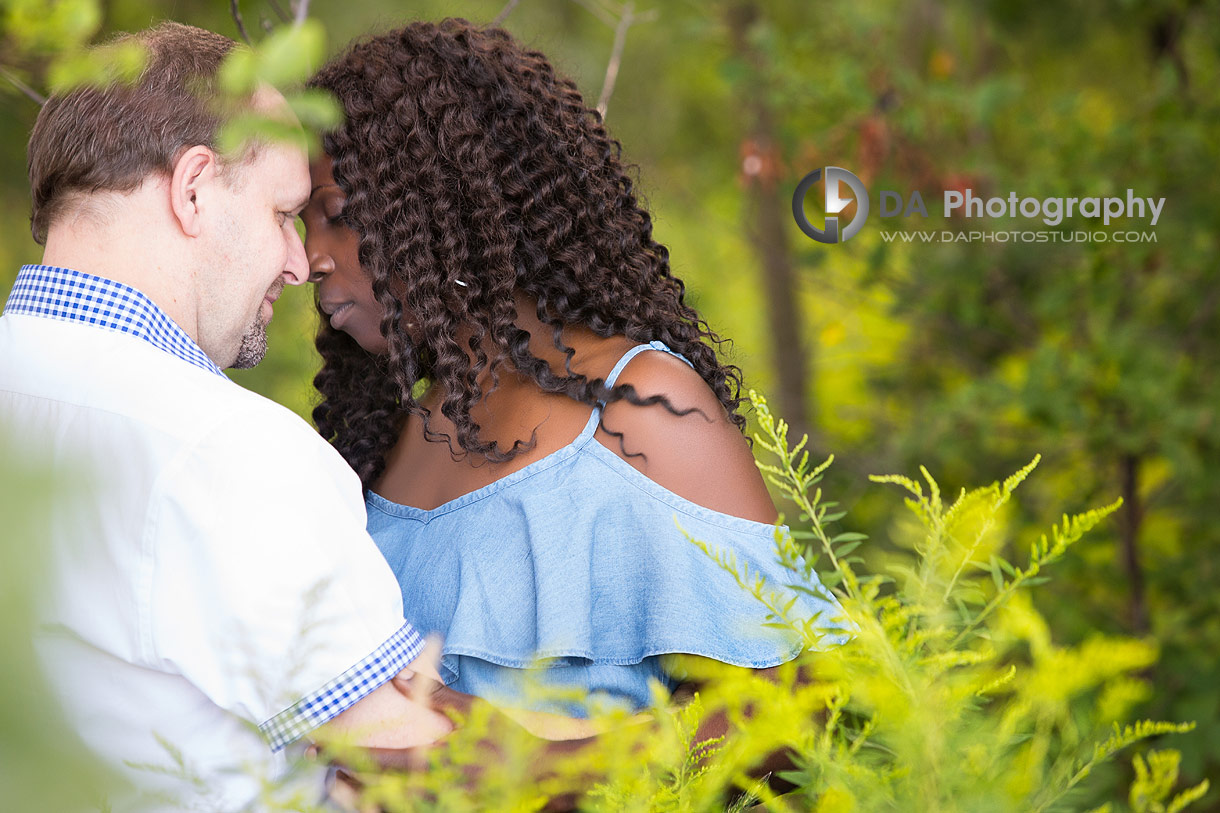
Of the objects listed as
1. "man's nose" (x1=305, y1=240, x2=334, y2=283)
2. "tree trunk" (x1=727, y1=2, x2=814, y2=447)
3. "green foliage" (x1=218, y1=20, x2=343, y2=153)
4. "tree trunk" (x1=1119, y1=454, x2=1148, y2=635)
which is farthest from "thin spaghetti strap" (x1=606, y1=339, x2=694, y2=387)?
"tree trunk" (x1=727, y1=2, x2=814, y2=447)

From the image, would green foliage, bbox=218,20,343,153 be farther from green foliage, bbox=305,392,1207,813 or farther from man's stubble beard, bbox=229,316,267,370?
man's stubble beard, bbox=229,316,267,370

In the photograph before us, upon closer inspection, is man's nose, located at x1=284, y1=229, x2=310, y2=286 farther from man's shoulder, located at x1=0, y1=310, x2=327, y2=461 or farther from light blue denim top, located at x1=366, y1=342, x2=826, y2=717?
light blue denim top, located at x1=366, y1=342, x2=826, y2=717

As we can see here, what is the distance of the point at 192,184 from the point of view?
138 cm

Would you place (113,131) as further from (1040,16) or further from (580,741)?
(1040,16)

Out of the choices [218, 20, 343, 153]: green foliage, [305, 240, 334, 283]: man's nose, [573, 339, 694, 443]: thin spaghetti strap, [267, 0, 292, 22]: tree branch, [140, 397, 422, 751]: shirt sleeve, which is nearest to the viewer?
[218, 20, 343, 153]: green foliage

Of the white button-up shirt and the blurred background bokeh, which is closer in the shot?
the white button-up shirt

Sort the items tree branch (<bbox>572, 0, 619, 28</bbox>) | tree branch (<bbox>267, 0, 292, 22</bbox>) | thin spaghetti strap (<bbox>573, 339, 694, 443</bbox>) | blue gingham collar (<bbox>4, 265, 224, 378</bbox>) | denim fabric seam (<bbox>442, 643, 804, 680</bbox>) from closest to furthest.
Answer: blue gingham collar (<bbox>4, 265, 224, 378</bbox>)
denim fabric seam (<bbox>442, 643, 804, 680</bbox>)
thin spaghetti strap (<bbox>573, 339, 694, 443</bbox>)
tree branch (<bbox>267, 0, 292, 22</bbox>)
tree branch (<bbox>572, 0, 619, 28</bbox>)

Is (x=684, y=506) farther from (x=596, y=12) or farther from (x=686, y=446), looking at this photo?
(x=596, y=12)

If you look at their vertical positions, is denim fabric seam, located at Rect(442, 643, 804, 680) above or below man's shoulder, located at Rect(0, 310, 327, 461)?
below

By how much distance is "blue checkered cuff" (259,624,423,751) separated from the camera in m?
1.16

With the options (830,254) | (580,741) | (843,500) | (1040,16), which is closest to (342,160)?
(580,741)

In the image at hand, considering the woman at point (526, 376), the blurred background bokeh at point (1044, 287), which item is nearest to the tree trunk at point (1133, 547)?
Result: the blurred background bokeh at point (1044, 287)

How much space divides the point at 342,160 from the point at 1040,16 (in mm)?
2808

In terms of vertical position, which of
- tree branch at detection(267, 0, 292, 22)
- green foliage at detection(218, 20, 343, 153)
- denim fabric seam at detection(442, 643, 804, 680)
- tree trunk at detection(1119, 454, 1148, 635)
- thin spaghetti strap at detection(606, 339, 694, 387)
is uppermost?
tree branch at detection(267, 0, 292, 22)
